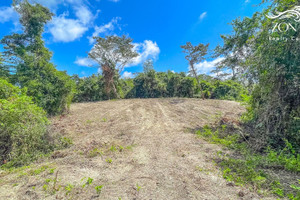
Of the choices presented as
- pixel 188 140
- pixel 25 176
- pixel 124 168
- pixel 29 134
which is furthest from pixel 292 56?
pixel 29 134

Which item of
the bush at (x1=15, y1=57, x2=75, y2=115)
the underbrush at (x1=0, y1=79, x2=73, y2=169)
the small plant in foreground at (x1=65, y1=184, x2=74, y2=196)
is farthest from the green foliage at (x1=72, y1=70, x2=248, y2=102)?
the small plant in foreground at (x1=65, y1=184, x2=74, y2=196)

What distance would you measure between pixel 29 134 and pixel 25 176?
1.16 m

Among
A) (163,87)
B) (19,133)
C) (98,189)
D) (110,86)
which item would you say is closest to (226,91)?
(163,87)

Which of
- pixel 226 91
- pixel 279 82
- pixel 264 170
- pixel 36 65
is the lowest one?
pixel 264 170

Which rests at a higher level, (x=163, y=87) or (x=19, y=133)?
(x=163, y=87)

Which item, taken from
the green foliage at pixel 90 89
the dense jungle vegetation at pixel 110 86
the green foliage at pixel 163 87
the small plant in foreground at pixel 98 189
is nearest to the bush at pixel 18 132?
the dense jungle vegetation at pixel 110 86

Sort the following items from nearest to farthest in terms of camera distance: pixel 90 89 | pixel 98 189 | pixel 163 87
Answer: pixel 98 189, pixel 90 89, pixel 163 87

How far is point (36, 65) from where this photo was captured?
6.21 meters

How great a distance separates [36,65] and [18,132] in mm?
4460

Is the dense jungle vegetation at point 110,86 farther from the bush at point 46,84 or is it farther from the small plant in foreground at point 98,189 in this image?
the small plant in foreground at point 98,189

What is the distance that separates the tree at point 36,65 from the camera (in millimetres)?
5988

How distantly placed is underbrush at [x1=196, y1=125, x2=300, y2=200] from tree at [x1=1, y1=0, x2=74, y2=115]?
663 centimetres

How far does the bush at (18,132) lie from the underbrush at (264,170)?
3784 millimetres

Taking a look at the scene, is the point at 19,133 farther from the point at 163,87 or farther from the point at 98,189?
the point at 163,87
